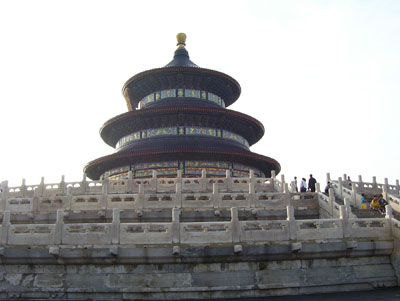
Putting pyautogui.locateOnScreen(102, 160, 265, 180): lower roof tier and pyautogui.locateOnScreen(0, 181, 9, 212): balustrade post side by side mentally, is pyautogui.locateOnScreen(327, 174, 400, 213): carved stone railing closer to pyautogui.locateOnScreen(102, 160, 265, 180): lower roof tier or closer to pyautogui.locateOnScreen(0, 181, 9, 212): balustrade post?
pyautogui.locateOnScreen(102, 160, 265, 180): lower roof tier

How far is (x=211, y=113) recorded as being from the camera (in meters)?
33.9

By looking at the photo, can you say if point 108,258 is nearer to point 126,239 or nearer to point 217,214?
point 126,239

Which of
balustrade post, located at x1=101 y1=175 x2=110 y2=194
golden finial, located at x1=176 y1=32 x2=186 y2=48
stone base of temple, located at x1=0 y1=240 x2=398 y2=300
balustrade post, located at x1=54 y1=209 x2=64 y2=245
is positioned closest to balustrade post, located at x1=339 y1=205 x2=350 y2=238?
stone base of temple, located at x1=0 y1=240 x2=398 y2=300

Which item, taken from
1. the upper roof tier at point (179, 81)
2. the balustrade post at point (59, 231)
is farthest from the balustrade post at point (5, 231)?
the upper roof tier at point (179, 81)

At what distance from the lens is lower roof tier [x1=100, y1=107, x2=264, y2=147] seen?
111ft

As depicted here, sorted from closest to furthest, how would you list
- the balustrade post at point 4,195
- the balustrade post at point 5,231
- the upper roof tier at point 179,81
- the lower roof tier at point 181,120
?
the balustrade post at point 5,231, the balustrade post at point 4,195, the lower roof tier at point 181,120, the upper roof tier at point 179,81

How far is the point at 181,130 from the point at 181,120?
2.78 feet

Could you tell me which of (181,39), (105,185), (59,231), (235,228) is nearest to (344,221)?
(235,228)

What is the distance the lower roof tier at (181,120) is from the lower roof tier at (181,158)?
12.0 ft

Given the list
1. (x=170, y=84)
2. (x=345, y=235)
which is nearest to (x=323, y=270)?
(x=345, y=235)

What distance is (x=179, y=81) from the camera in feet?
126

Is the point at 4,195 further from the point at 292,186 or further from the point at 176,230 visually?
the point at 292,186

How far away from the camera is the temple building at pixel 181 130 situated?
32.1 meters

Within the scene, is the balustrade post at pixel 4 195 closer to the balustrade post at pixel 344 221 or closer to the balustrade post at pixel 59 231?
the balustrade post at pixel 59 231
